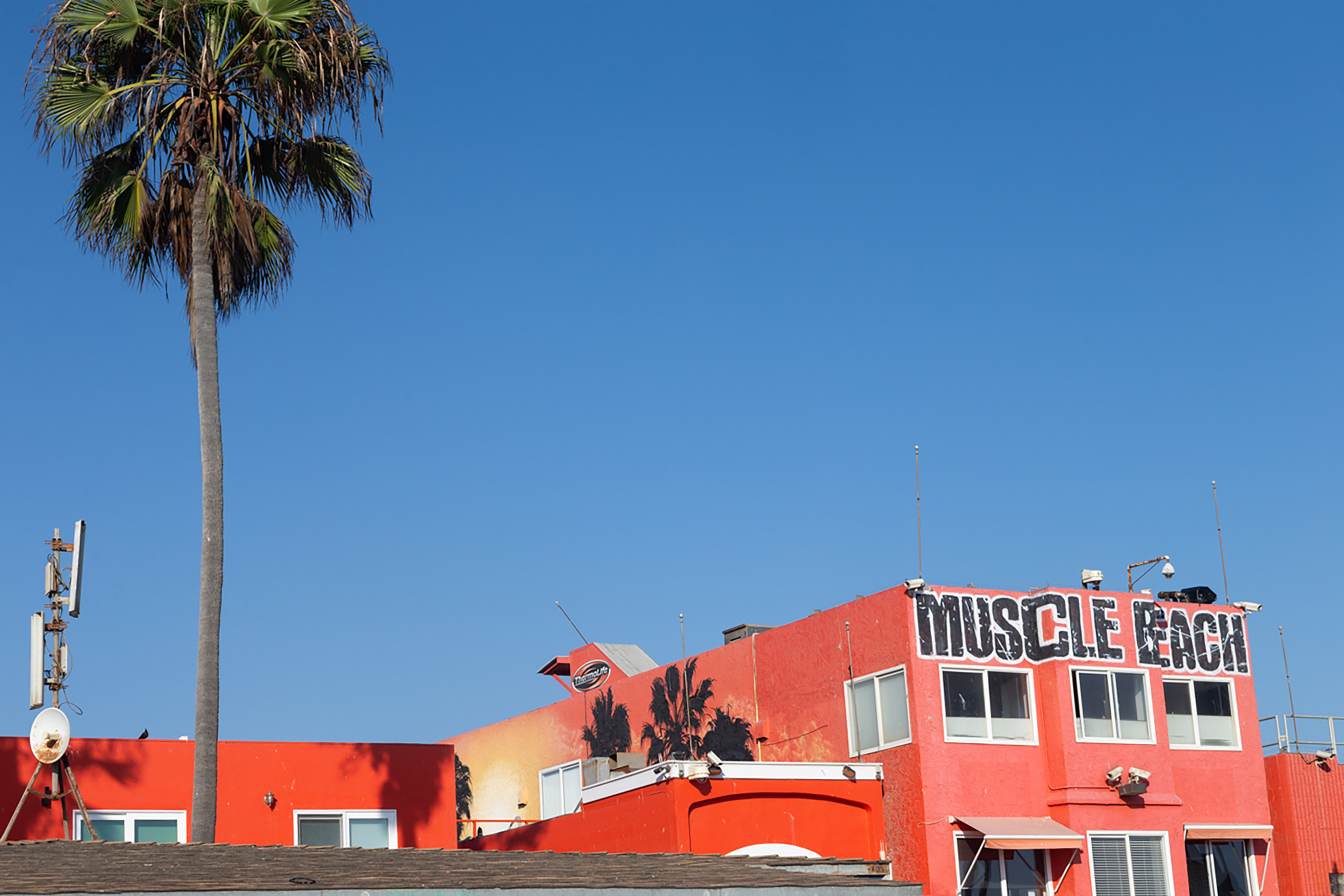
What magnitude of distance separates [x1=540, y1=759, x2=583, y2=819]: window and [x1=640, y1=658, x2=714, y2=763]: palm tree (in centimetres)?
303

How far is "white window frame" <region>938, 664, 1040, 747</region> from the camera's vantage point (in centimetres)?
3316

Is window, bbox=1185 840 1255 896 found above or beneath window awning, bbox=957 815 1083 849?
beneath

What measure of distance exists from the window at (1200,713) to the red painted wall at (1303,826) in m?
2.07

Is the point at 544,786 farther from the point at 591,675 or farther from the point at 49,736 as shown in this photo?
the point at 49,736

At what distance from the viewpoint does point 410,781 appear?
1194 inches

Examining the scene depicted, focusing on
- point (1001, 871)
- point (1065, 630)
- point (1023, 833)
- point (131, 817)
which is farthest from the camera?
point (1065, 630)

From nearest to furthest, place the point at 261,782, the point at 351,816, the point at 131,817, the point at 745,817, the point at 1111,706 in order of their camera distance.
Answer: the point at 131,817 → the point at 261,782 → the point at 351,816 → the point at 745,817 → the point at 1111,706

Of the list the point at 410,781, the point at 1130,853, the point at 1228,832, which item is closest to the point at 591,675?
the point at 410,781

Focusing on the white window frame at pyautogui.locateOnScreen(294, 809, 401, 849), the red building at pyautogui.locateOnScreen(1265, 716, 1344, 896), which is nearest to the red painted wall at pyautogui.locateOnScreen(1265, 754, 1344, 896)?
the red building at pyautogui.locateOnScreen(1265, 716, 1344, 896)

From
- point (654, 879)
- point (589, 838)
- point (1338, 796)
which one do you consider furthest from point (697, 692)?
point (654, 879)

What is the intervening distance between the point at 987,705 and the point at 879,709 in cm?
200

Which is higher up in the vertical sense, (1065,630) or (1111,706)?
(1065,630)

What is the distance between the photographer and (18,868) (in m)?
16.5

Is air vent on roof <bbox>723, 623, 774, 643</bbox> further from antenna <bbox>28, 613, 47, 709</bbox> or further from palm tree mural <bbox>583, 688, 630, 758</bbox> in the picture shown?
antenna <bbox>28, 613, 47, 709</bbox>
